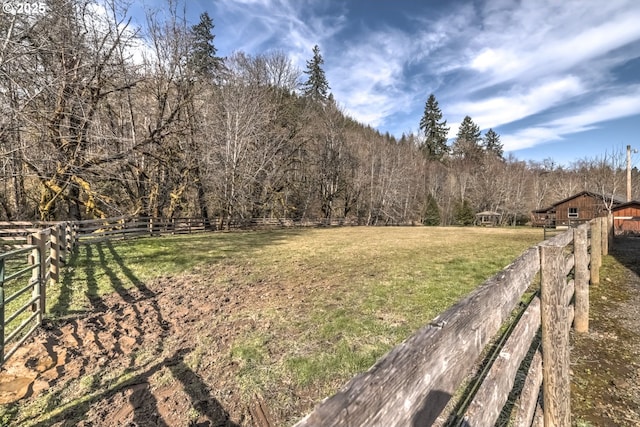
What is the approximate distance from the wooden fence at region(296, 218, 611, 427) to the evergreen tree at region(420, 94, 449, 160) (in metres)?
58.4

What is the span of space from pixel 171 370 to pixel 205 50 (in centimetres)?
3354

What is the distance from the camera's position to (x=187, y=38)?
19672 mm

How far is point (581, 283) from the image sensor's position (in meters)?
3.83

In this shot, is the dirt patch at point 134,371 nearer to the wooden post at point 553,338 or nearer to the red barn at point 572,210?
the wooden post at point 553,338

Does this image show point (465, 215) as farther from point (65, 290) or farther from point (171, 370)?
point (171, 370)

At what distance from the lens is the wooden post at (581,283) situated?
384 centimetres

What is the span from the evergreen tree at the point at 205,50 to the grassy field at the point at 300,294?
566 inches

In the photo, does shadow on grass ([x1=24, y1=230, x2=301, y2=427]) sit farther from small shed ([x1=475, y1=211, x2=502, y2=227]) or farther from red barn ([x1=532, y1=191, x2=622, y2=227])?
small shed ([x1=475, y1=211, x2=502, y2=227])

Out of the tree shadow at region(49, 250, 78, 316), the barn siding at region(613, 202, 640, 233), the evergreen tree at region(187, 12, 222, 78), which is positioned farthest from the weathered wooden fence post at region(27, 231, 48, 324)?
the barn siding at region(613, 202, 640, 233)

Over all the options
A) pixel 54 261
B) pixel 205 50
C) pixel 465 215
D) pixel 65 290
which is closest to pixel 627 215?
pixel 465 215

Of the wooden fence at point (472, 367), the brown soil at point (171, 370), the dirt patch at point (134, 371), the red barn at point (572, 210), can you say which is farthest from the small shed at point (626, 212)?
the dirt patch at point (134, 371)

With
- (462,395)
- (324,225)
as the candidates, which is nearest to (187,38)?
(324,225)

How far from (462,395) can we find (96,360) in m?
4.24

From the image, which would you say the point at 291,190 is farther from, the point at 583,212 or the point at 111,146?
the point at 583,212
